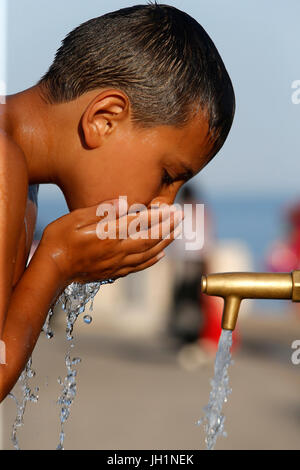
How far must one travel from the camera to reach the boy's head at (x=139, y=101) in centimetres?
161

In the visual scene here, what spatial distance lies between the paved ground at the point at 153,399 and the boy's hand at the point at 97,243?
2.51m

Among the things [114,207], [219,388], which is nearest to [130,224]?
[114,207]

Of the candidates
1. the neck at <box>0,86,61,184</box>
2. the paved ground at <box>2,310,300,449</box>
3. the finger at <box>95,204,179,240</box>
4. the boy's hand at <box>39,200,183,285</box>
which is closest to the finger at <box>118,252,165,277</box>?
the boy's hand at <box>39,200,183,285</box>

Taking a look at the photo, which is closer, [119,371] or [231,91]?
[231,91]

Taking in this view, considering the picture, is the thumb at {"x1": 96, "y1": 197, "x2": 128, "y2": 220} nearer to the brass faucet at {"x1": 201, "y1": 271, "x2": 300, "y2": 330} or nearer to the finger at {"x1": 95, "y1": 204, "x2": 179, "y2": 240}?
the finger at {"x1": 95, "y1": 204, "x2": 179, "y2": 240}

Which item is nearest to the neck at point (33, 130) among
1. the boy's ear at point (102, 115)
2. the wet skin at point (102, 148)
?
the wet skin at point (102, 148)

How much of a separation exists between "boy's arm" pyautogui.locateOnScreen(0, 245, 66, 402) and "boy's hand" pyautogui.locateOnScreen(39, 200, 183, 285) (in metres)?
0.03

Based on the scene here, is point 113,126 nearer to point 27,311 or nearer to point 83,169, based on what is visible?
point 83,169

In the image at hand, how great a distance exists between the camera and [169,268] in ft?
23.5

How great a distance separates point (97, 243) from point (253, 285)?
353 mm
